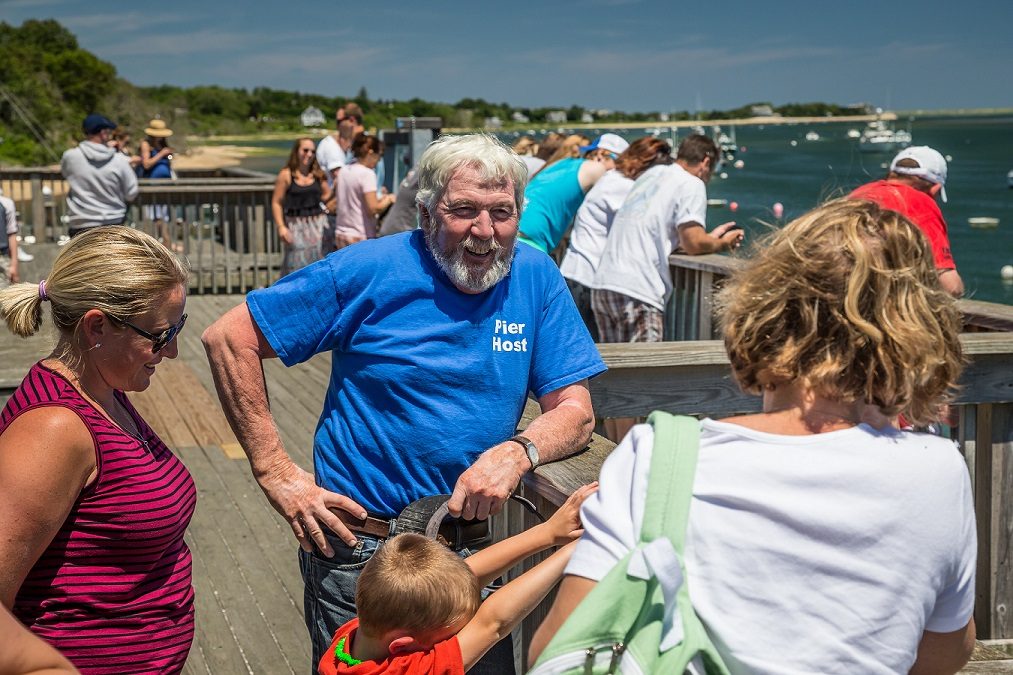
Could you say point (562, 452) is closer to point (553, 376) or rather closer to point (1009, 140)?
point (553, 376)

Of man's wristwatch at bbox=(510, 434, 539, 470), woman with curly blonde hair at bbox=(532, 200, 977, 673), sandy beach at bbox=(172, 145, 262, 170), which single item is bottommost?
→ man's wristwatch at bbox=(510, 434, 539, 470)

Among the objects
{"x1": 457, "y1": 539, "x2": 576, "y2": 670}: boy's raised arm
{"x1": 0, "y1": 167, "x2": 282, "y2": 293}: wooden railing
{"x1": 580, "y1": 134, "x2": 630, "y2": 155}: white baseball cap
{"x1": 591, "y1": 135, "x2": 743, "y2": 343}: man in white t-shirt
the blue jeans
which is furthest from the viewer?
{"x1": 0, "y1": 167, "x2": 282, "y2": 293}: wooden railing

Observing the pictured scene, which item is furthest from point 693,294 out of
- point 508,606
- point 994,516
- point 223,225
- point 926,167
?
point 223,225

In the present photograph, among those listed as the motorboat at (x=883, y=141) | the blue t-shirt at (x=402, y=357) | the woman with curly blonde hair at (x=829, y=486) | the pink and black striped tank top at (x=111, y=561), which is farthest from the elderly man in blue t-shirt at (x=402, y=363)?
the motorboat at (x=883, y=141)

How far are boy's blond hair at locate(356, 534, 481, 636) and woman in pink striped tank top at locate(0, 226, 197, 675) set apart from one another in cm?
50

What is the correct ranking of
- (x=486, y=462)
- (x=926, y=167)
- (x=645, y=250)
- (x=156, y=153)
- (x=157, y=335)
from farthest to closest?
1. (x=156, y=153)
2. (x=645, y=250)
3. (x=926, y=167)
4. (x=486, y=462)
5. (x=157, y=335)

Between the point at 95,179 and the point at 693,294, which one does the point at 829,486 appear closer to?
the point at 693,294

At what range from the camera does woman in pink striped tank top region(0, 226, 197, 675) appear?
201 centimetres

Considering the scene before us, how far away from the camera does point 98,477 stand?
82.9 inches

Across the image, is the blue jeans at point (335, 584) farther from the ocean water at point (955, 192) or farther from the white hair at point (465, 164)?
the ocean water at point (955, 192)

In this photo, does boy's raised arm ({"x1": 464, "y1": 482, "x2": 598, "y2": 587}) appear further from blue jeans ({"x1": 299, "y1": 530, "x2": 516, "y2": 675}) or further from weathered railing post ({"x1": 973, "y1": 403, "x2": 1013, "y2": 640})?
weathered railing post ({"x1": 973, "y1": 403, "x2": 1013, "y2": 640})

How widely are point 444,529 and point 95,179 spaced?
25.5 ft

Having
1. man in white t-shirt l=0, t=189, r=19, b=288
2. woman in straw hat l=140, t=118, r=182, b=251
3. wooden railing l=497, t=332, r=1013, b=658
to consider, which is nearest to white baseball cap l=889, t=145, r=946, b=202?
wooden railing l=497, t=332, r=1013, b=658

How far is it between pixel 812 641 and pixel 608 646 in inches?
10.3
